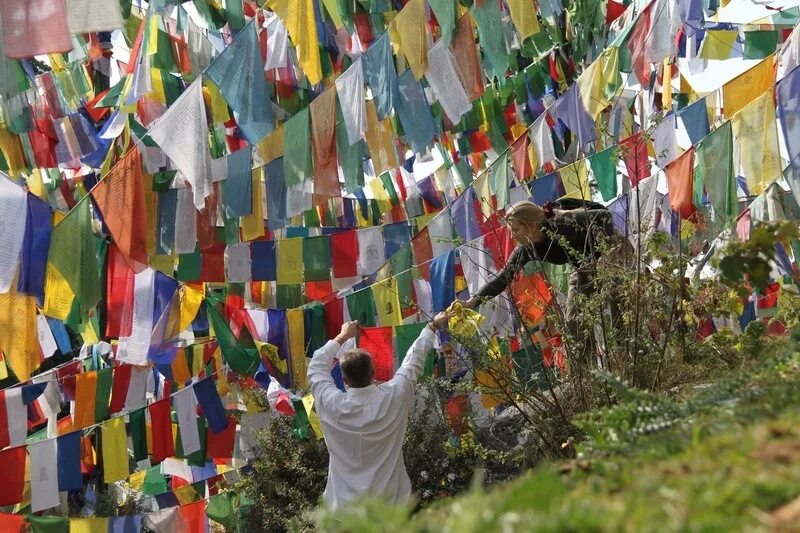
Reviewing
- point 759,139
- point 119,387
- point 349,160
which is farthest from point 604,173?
point 119,387

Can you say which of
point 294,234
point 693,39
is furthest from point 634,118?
point 294,234

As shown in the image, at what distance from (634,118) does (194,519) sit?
8.85 metres

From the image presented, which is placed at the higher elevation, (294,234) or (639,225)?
(639,225)

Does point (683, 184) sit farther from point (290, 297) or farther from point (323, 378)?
point (323, 378)

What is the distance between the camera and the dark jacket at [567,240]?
5.24 meters

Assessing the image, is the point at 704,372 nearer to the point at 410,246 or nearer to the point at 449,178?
the point at 410,246

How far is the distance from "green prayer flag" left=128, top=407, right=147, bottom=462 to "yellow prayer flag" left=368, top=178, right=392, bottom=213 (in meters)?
6.88

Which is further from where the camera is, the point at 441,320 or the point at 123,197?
the point at 123,197

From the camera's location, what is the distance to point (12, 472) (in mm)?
8141

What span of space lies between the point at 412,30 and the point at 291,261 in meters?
2.66

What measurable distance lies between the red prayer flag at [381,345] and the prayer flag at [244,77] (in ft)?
6.90

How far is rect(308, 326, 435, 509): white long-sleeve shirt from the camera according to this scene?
4367mm

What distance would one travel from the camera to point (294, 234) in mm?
14391

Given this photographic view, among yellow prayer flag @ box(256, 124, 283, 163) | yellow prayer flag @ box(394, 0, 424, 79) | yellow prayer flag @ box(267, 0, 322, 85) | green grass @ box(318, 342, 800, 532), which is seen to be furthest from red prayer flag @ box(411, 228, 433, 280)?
green grass @ box(318, 342, 800, 532)
